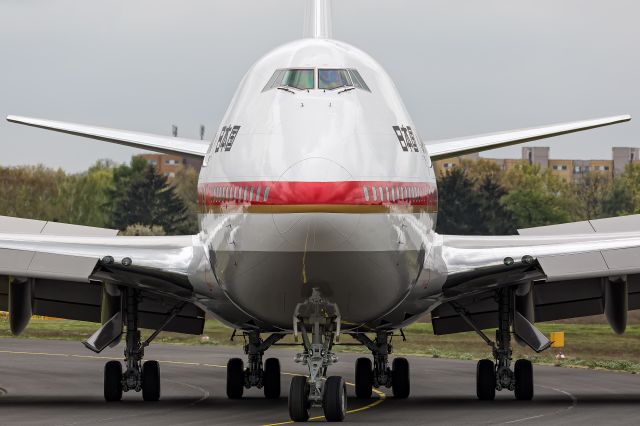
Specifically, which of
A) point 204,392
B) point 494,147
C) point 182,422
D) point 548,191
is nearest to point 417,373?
point 204,392

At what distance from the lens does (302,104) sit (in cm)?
2289

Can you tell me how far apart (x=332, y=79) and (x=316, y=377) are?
462 cm

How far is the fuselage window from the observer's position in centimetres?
2372

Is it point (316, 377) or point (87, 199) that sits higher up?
point (87, 199)

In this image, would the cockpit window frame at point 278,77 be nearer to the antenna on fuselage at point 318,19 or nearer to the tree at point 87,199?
the antenna on fuselage at point 318,19

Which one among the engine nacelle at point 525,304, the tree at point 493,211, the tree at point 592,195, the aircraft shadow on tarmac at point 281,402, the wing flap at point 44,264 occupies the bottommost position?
the aircraft shadow on tarmac at point 281,402

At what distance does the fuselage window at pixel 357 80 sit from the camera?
2372 centimetres

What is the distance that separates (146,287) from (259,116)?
5.21 meters

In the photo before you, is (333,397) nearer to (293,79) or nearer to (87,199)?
(293,79)

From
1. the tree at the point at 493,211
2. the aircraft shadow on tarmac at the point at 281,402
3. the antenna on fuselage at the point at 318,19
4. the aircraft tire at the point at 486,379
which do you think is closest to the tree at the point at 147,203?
the tree at the point at 493,211

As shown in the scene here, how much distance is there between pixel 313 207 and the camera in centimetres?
2086

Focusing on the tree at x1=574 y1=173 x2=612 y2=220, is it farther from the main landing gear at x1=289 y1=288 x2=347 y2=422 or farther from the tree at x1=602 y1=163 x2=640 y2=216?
the main landing gear at x1=289 y1=288 x2=347 y2=422

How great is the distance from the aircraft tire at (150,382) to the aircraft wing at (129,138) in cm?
411

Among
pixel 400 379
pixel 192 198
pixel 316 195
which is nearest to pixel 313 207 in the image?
pixel 316 195
